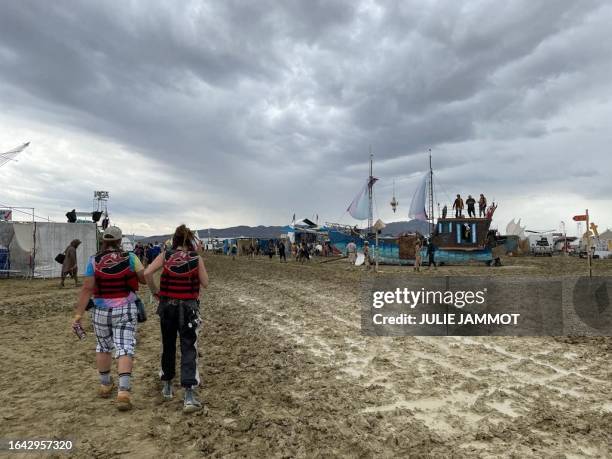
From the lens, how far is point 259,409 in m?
4.34

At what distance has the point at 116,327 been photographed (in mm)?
4301

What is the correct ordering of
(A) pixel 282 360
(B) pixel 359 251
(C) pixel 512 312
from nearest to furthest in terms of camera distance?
(A) pixel 282 360 → (C) pixel 512 312 → (B) pixel 359 251

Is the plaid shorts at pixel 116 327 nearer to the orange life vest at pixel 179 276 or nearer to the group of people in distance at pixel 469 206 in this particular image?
the orange life vest at pixel 179 276

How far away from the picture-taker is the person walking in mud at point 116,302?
4.25m

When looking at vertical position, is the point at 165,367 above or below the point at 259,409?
above

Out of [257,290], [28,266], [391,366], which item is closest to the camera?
[391,366]

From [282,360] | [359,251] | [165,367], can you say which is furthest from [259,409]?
[359,251]

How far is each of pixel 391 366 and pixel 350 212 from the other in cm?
4740

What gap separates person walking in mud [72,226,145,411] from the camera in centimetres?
425

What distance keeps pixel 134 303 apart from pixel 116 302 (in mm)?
232

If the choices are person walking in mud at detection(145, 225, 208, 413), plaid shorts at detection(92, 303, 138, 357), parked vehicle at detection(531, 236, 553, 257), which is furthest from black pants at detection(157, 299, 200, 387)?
parked vehicle at detection(531, 236, 553, 257)

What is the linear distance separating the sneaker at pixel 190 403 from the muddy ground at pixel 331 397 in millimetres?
107

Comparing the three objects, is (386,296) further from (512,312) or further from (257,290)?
(257,290)

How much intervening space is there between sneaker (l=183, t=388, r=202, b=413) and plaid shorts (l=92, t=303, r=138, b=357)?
2.53 ft
